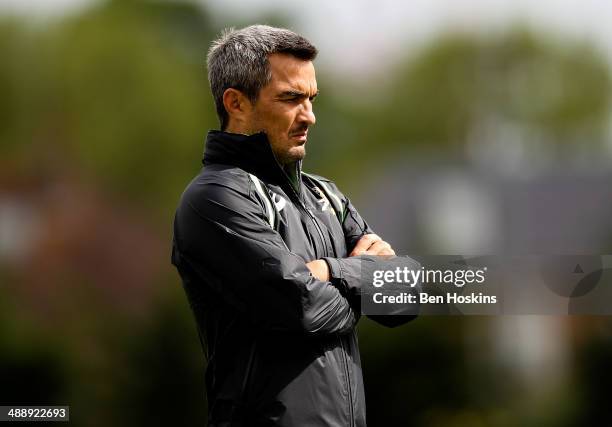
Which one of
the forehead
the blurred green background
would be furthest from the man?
the blurred green background

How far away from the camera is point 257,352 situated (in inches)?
112

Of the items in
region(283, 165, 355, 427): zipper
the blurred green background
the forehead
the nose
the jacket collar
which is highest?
the forehead

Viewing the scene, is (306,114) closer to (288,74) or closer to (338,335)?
(288,74)

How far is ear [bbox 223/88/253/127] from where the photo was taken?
3.08 meters

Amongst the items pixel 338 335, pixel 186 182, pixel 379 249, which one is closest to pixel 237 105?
pixel 379 249

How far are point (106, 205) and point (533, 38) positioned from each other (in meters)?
16.8

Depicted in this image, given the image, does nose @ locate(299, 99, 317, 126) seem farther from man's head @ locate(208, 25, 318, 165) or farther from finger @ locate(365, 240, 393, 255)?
finger @ locate(365, 240, 393, 255)

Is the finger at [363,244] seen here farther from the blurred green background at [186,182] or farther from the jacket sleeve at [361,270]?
the blurred green background at [186,182]

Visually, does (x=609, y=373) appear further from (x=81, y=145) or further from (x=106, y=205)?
(x=81, y=145)

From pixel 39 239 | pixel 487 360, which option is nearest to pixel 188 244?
pixel 487 360

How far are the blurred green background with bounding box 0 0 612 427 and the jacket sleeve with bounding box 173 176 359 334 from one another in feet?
20.6

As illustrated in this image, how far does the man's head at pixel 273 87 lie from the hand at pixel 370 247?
0.38m

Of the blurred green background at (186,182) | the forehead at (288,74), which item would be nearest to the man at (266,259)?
the forehead at (288,74)

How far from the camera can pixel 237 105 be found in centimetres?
309
